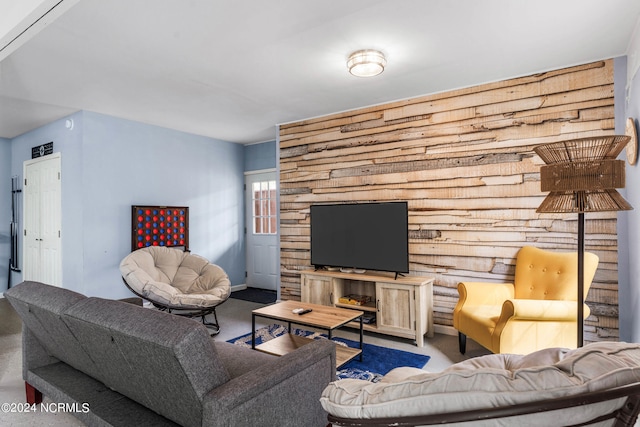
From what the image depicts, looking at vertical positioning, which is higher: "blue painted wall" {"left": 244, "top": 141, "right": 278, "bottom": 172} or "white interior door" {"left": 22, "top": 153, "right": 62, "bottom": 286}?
"blue painted wall" {"left": 244, "top": 141, "right": 278, "bottom": 172}

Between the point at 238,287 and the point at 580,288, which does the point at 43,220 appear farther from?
the point at 580,288

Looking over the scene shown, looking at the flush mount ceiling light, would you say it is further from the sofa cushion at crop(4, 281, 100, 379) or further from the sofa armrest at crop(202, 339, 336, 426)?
the sofa cushion at crop(4, 281, 100, 379)

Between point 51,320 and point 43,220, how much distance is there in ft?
14.0

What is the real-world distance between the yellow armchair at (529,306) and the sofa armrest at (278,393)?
150cm

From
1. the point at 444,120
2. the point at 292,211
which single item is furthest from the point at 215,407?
the point at 292,211

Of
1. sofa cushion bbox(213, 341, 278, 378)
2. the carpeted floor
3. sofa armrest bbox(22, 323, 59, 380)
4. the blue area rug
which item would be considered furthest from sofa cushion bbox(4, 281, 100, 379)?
the blue area rug

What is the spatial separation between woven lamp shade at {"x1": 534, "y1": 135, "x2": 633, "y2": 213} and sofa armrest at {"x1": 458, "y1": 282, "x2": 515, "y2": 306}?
124 cm

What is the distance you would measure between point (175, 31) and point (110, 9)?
41 cm

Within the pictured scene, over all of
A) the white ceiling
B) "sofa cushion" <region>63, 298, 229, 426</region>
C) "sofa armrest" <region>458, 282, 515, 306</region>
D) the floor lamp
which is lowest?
"sofa armrest" <region>458, 282, 515, 306</region>

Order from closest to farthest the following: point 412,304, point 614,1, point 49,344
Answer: point 49,344
point 614,1
point 412,304

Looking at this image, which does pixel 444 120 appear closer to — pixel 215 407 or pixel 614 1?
pixel 614 1

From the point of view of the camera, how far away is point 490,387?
85 centimetres

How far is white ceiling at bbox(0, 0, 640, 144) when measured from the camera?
2.34m

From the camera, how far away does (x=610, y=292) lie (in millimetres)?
3037
